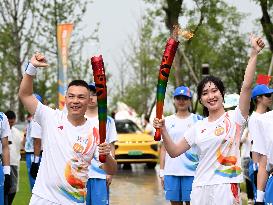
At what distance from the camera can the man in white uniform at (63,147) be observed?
16.4ft

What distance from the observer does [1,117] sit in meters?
7.34

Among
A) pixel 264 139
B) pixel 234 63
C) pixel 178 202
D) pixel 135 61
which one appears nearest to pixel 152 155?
pixel 178 202

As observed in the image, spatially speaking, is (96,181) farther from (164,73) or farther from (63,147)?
(164,73)

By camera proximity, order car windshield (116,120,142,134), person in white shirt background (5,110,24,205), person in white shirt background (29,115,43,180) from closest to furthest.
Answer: person in white shirt background (5,110,24,205), person in white shirt background (29,115,43,180), car windshield (116,120,142,134)

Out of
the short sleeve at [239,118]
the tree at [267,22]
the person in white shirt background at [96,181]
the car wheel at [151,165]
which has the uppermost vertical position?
the tree at [267,22]

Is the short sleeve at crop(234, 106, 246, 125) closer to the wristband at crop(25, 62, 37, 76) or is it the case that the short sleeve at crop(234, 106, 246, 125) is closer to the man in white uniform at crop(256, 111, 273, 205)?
the man in white uniform at crop(256, 111, 273, 205)

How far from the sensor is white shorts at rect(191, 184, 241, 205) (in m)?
5.20

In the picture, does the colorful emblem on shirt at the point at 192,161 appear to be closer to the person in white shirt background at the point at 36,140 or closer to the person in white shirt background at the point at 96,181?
the person in white shirt background at the point at 96,181

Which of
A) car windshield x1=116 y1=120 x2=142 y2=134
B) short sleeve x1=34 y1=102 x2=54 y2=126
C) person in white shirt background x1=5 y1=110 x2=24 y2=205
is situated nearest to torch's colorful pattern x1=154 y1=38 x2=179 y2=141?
short sleeve x1=34 y1=102 x2=54 y2=126

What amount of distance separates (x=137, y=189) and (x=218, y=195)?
8991 mm

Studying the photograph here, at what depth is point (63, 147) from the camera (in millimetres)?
5043

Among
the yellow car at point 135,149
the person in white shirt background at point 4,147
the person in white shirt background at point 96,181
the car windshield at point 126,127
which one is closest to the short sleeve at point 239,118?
the person in white shirt background at point 96,181

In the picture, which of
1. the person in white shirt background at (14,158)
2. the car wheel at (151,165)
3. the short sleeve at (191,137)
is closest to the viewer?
the short sleeve at (191,137)

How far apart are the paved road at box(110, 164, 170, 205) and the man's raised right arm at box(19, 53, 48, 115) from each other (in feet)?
22.4
